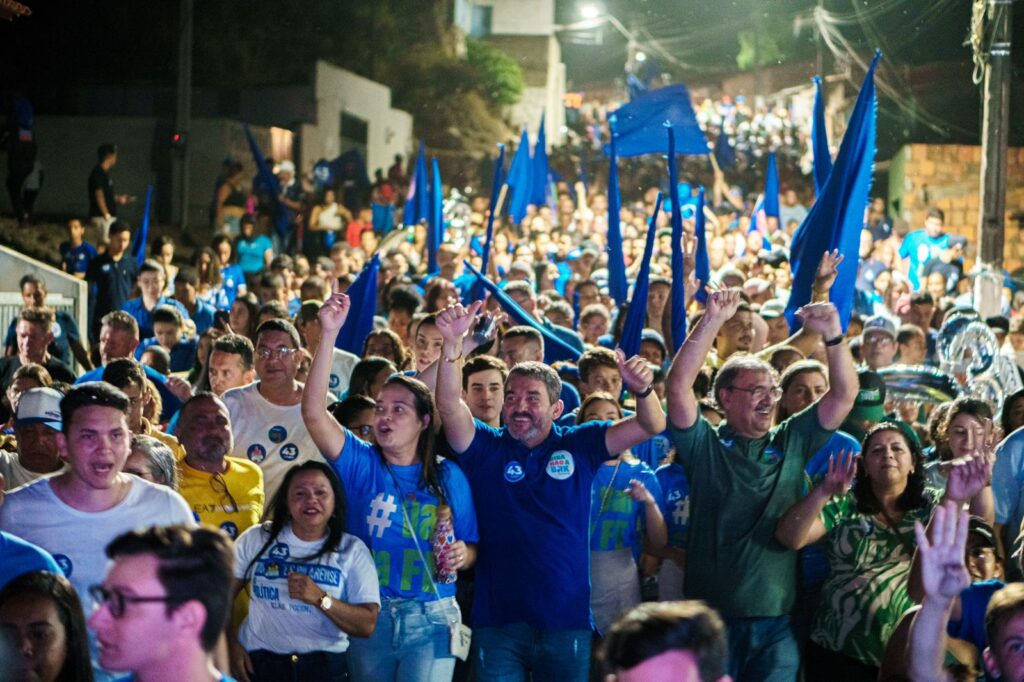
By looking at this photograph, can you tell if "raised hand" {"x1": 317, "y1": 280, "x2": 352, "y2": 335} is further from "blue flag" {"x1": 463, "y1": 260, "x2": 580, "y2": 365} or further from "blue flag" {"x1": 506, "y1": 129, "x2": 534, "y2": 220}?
"blue flag" {"x1": 506, "y1": 129, "x2": 534, "y2": 220}

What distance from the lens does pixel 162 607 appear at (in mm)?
3230

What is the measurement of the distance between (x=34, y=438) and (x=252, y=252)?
11.0 meters

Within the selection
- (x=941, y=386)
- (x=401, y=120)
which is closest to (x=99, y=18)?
(x=401, y=120)

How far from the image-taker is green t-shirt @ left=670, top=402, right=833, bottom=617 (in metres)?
6.13

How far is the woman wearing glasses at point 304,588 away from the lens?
5699 mm

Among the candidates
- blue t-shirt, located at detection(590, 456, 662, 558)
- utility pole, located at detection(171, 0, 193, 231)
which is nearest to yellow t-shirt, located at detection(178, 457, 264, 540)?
blue t-shirt, located at detection(590, 456, 662, 558)

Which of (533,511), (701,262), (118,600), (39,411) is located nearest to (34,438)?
(39,411)

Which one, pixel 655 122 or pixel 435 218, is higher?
pixel 655 122

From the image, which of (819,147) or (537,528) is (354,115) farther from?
(537,528)

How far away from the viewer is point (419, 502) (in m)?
5.98

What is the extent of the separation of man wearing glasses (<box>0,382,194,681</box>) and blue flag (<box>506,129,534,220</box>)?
12027 mm

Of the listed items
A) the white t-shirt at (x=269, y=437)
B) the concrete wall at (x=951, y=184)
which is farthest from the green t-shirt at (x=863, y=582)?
the concrete wall at (x=951, y=184)

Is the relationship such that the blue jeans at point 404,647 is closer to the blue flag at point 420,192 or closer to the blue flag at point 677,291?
the blue flag at point 677,291

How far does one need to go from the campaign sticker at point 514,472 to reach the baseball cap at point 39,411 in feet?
6.17
